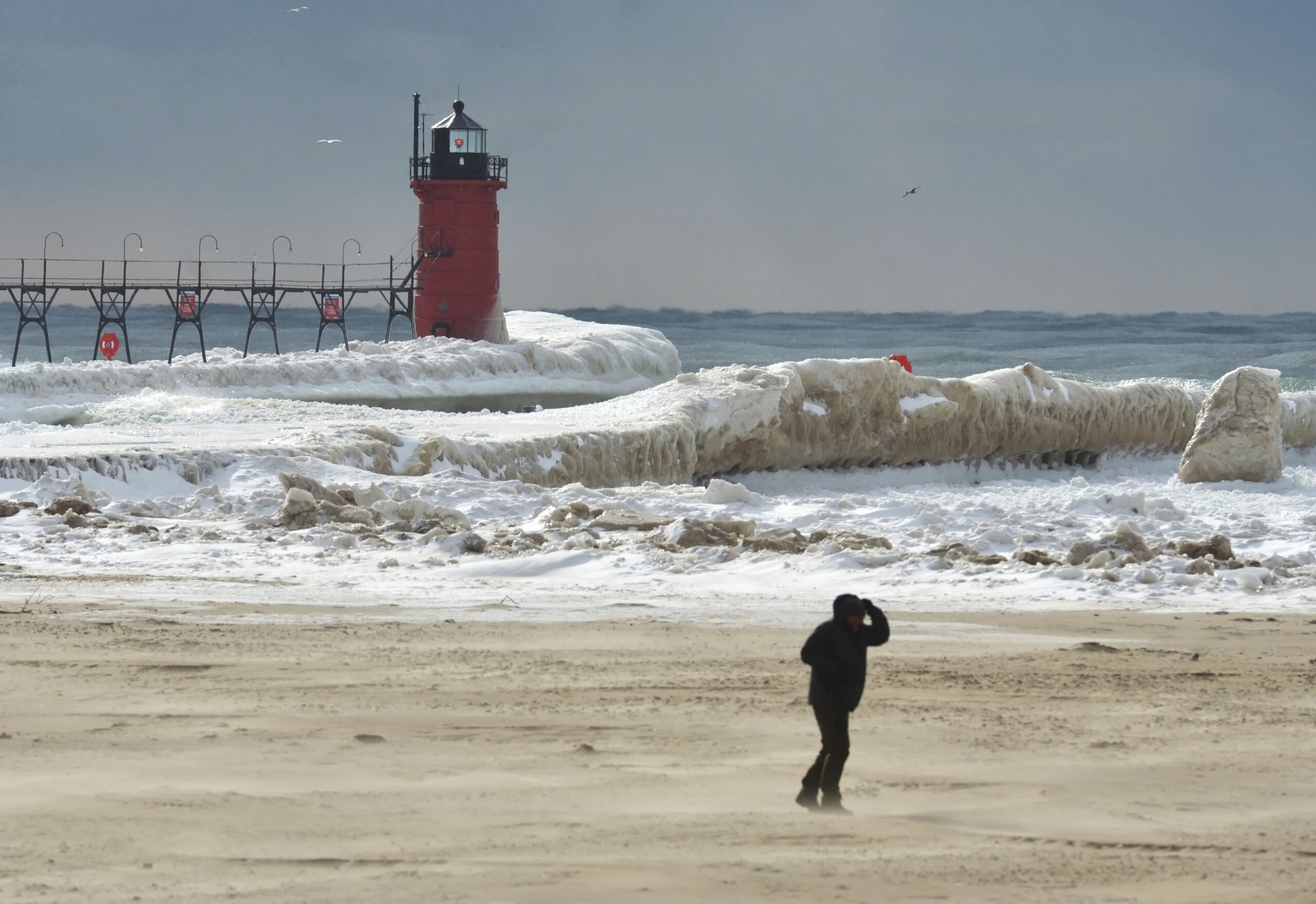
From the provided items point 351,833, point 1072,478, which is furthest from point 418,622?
point 1072,478

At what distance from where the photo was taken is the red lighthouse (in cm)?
4109

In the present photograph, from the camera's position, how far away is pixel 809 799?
16.7 feet

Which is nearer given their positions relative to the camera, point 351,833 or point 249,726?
point 351,833

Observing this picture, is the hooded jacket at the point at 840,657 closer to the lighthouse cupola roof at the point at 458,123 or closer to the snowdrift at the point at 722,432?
the snowdrift at the point at 722,432

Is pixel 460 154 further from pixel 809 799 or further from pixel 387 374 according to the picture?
pixel 809 799

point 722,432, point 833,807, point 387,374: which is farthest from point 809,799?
point 387,374

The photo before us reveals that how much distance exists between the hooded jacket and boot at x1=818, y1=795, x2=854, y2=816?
33cm

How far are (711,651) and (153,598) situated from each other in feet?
11.4

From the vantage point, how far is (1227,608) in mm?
9195

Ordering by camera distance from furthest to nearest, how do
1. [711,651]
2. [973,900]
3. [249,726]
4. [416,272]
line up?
1. [416,272]
2. [711,651]
3. [249,726]
4. [973,900]

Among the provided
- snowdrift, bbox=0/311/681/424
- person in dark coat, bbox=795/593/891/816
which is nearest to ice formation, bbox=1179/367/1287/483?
person in dark coat, bbox=795/593/891/816

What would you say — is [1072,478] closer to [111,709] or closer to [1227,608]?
[1227,608]

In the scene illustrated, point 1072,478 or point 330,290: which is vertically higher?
point 330,290

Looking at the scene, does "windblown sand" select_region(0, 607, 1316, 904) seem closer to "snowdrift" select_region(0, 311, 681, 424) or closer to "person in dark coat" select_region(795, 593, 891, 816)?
"person in dark coat" select_region(795, 593, 891, 816)
